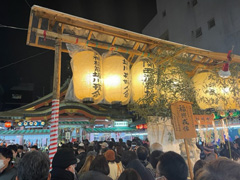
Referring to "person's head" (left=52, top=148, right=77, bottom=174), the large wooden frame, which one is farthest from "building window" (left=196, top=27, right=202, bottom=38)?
"person's head" (left=52, top=148, right=77, bottom=174)

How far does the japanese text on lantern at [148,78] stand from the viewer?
466 cm

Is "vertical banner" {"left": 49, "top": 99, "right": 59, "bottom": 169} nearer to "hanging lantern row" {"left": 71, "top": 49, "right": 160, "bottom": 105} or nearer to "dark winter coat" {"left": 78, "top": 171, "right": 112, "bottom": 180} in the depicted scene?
"hanging lantern row" {"left": 71, "top": 49, "right": 160, "bottom": 105}

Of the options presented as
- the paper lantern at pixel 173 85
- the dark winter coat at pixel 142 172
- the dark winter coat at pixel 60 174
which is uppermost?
the paper lantern at pixel 173 85

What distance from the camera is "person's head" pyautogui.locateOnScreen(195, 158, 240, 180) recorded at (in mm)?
1284

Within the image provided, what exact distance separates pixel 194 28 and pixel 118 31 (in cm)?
1339

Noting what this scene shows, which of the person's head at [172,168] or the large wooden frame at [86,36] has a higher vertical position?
the large wooden frame at [86,36]

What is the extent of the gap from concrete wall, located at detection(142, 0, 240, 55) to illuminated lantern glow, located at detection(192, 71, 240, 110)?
6956 mm

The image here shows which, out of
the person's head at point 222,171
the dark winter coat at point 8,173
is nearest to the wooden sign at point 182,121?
the person's head at point 222,171

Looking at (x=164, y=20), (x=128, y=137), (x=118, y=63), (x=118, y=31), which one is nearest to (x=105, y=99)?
(x=118, y=63)

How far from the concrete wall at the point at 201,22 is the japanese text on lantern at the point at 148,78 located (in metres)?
9.75

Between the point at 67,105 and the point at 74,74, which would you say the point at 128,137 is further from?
the point at 74,74

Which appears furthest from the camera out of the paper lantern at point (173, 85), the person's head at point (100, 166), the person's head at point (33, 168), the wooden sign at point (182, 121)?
the paper lantern at point (173, 85)

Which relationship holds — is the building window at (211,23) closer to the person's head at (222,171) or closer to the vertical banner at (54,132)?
the vertical banner at (54,132)

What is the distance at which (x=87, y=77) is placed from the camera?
4.44 metres
